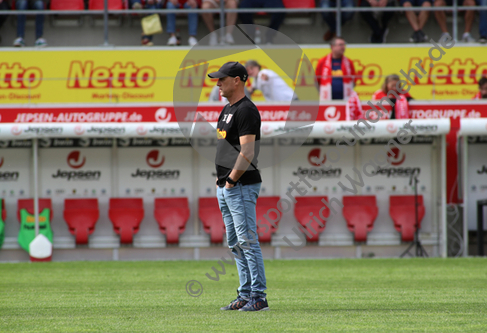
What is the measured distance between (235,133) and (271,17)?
11610 mm

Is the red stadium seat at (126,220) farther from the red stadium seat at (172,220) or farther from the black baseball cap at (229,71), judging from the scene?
the black baseball cap at (229,71)

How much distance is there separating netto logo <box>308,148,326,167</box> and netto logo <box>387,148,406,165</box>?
1.13 metres

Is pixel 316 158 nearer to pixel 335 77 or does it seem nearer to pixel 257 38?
pixel 335 77

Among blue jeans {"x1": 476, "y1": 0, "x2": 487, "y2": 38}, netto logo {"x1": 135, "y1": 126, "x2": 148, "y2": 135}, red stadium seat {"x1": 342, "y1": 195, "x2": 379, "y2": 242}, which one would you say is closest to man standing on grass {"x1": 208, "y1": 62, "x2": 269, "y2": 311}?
netto logo {"x1": 135, "y1": 126, "x2": 148, "y2": 135}

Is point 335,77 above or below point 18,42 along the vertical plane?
below

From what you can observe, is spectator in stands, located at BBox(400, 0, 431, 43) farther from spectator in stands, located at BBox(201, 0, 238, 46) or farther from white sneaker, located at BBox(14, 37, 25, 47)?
white sneaker, located at BBox(14, 37, 25, 47)

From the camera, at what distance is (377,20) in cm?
1563

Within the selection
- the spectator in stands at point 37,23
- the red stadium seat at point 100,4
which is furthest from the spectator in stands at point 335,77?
the spectator in stands at point 37,23

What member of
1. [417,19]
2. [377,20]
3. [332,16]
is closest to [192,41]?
[332,16]

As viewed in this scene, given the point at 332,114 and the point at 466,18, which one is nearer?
the point at 332,114

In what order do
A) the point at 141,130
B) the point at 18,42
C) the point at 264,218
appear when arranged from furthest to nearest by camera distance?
the point at 18,42 < the point at 264,218 < the point at 141,130

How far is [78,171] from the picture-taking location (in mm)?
11180

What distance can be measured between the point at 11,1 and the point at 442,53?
10.3 metres

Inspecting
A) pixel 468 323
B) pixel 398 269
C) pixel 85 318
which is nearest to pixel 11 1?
pixel 398 269
